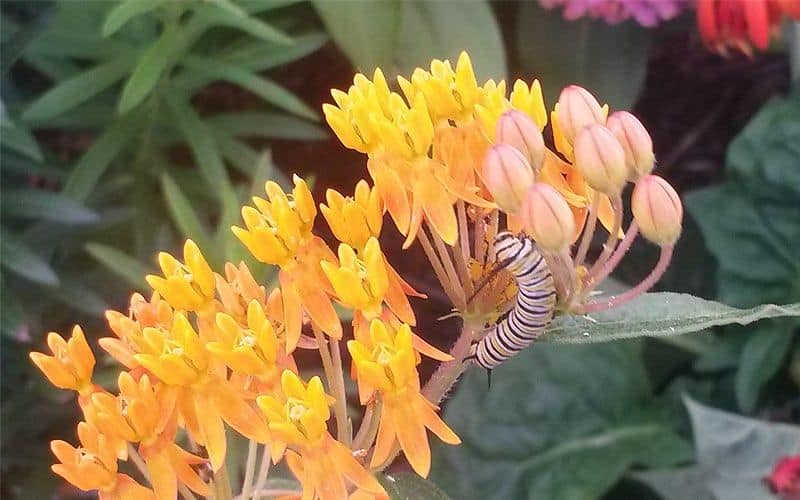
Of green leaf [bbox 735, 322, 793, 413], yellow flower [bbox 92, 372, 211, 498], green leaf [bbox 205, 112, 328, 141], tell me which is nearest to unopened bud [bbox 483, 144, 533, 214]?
yellow flower [bbox 92, 372, 211, 498]

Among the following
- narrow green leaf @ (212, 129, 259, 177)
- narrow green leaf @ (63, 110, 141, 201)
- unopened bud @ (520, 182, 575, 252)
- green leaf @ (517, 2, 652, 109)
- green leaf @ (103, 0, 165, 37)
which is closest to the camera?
unopened bud @ (520, 182, 575, 252)

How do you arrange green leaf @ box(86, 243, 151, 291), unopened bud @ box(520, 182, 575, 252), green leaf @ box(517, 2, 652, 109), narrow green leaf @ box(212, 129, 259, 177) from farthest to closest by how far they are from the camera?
green leaf @ box(517, 2, 652, 109)
narrow green leaf @ box(212, 129, 259, 177)
green leaf @ box(86, 243, 151, 291)
unopened bud @ box(520, 182, 575, 252)

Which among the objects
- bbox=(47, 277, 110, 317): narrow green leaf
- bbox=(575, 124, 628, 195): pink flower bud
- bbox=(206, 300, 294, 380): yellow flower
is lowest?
bbox=(47, 277, 110, 317): narrow green leaf

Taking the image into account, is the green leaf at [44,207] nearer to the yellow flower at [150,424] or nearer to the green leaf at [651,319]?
the yellow flower at [150,424]

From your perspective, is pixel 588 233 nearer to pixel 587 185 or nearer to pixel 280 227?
pixel 587 185

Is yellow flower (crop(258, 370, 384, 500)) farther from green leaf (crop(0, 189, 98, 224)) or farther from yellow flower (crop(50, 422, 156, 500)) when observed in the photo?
green leaf (crop(0, 189, 98, 224))

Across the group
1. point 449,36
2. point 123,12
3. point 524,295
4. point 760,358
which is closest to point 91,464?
point 524,295
